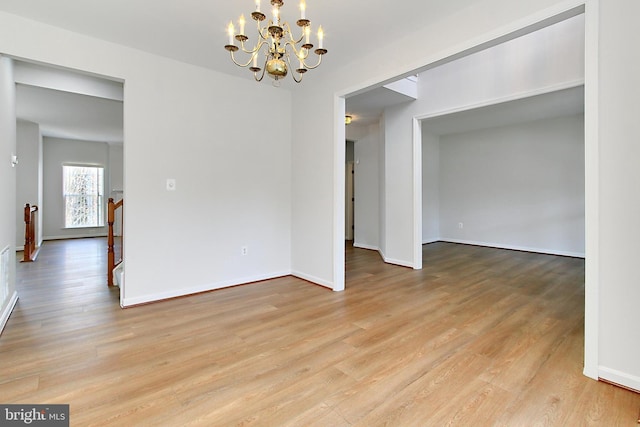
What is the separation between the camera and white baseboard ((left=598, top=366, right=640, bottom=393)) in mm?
1744

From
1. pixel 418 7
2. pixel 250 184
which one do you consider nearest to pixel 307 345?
pixel 250 184

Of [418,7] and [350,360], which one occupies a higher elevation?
[418,7]

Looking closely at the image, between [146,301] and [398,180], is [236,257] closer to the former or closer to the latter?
[146,301]

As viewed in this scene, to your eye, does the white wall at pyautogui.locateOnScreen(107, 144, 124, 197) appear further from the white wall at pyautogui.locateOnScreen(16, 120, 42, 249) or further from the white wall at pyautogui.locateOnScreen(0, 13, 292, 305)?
the white wall at pyautogui.locateOnScreen(0, 13, 292, 305)

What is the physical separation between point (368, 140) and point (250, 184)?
12.3 feet

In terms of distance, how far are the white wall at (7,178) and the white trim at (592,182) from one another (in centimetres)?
Result: 429

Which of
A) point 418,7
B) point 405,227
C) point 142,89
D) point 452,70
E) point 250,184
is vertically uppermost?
point 452,70

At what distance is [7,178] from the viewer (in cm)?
287

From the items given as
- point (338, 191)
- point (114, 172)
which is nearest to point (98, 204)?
point (114, 172)

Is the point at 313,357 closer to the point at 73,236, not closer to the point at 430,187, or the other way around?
the point at 430,187

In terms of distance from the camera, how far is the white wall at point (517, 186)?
5.83 metres

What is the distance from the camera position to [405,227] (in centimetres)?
502

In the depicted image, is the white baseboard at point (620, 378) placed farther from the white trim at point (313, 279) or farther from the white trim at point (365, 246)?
the white trim at point (365, 246)

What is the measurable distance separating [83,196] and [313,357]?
30.9 feet
